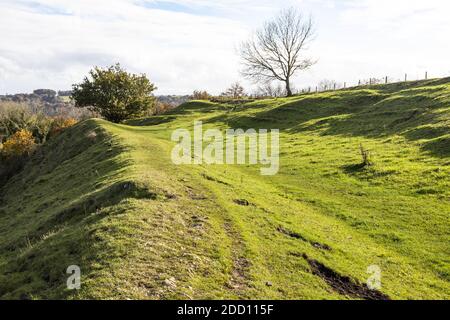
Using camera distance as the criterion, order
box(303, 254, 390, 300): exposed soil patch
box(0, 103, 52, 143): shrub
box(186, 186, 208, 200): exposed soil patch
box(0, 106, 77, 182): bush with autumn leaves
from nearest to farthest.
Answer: box(303, 254, 390, 300): exposed soil patch, box(186, 186, 208, 200): exposed soil patch, box(0, 106, 77, 182): bush with autumn leaves, box(0, 103, 52, 143): shrub

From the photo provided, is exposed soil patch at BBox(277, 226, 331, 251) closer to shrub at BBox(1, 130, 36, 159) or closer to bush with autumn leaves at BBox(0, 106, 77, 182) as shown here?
bush with autumn leaves at BBox(0, 106, 77, 182)

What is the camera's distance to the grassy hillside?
12.0 meters

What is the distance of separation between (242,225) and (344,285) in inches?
188

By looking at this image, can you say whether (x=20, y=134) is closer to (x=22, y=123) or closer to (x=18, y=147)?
(x=18, y=147)

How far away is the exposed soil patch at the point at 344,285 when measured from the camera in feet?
40.9

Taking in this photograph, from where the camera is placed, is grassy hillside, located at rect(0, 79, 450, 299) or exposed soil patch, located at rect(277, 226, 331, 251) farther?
exposed soil patch, located at rect(277, 226, 331, 251)

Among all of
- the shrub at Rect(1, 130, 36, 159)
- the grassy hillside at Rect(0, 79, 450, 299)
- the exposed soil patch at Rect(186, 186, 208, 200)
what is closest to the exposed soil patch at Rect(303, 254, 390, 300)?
the grassy hillside at Rect(0, 79, 450, 299)

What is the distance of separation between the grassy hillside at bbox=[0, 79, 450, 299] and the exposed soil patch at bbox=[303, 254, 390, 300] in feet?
0.19

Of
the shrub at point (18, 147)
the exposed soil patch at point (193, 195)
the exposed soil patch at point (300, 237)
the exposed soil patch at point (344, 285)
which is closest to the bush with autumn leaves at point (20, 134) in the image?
the shrub at point (18, 147)

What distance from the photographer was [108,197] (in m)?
18.6

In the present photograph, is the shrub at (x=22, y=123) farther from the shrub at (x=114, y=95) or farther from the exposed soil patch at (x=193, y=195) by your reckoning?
the exposed soil patch at (x=193, y=195)

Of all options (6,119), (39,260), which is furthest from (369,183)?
(6,119)

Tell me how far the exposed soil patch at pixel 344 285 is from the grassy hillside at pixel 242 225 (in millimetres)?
59

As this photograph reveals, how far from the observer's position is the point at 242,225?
16.3m
